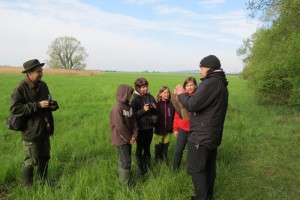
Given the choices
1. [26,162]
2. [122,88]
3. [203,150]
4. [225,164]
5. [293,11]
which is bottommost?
[225,164]

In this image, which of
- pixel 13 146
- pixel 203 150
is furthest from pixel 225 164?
pixel 13 146

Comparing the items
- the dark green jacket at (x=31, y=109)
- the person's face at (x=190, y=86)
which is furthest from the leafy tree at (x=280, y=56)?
the dark green jacket at (x=31, y=109)

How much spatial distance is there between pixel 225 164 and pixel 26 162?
3.75 m

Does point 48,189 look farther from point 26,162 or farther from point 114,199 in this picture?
point 114,199

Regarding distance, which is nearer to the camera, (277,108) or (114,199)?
(114,199)

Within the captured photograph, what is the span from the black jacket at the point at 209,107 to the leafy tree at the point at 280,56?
306 inches

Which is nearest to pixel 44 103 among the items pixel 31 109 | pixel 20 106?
pixel 31 109

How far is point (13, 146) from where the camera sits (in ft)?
21.2

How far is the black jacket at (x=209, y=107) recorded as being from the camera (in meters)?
3.43

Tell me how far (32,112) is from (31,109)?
48 mm

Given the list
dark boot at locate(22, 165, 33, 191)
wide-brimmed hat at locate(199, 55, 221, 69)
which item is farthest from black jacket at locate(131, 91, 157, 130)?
dark boot at locate(22, 165, 33, 191)

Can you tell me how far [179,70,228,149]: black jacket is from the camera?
3.43m

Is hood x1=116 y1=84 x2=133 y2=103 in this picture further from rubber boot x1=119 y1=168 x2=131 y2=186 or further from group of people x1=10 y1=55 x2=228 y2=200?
rubber boot x1=119 y1=168 x2=131 y2=186

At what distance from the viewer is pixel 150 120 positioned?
4785mm
